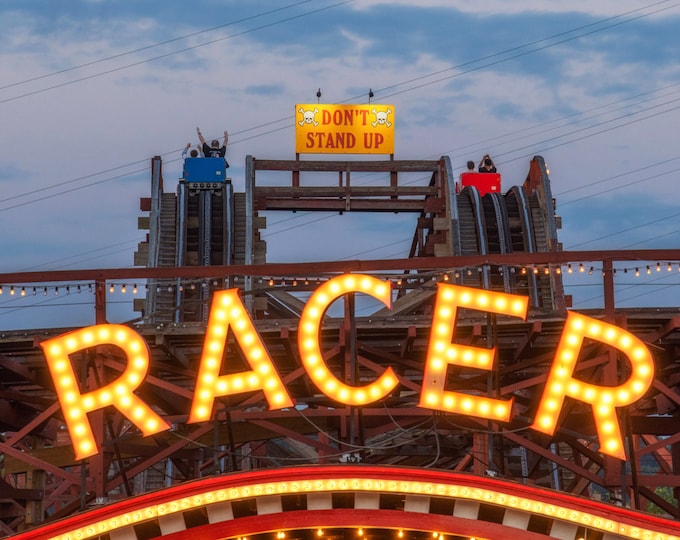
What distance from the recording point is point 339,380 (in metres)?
19.8

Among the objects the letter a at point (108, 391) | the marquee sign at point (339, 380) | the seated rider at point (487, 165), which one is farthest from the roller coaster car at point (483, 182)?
the letter a at point (108, 391)

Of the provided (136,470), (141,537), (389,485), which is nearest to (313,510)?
(389,485)

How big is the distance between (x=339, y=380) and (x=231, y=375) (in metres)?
1.55

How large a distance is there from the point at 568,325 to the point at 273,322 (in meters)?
8.74

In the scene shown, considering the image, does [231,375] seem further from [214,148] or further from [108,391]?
[214,148]

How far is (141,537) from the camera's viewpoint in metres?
18.1

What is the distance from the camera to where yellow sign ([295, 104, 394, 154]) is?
50.4 metres

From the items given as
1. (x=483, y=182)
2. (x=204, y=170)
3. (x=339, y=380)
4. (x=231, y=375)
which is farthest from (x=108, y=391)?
(x=483, y=182)

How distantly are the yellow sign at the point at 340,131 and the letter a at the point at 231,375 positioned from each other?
99.7 feet

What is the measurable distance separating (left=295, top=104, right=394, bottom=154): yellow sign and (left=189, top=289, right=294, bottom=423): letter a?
3038 cm

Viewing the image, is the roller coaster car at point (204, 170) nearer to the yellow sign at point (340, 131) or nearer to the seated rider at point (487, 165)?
the yellow sign at point (340, 131)

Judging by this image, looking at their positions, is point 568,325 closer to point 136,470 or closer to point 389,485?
point 389,485

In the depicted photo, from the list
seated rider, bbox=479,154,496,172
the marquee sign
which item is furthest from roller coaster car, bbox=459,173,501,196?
the marquee sign

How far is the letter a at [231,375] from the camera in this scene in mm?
19781
